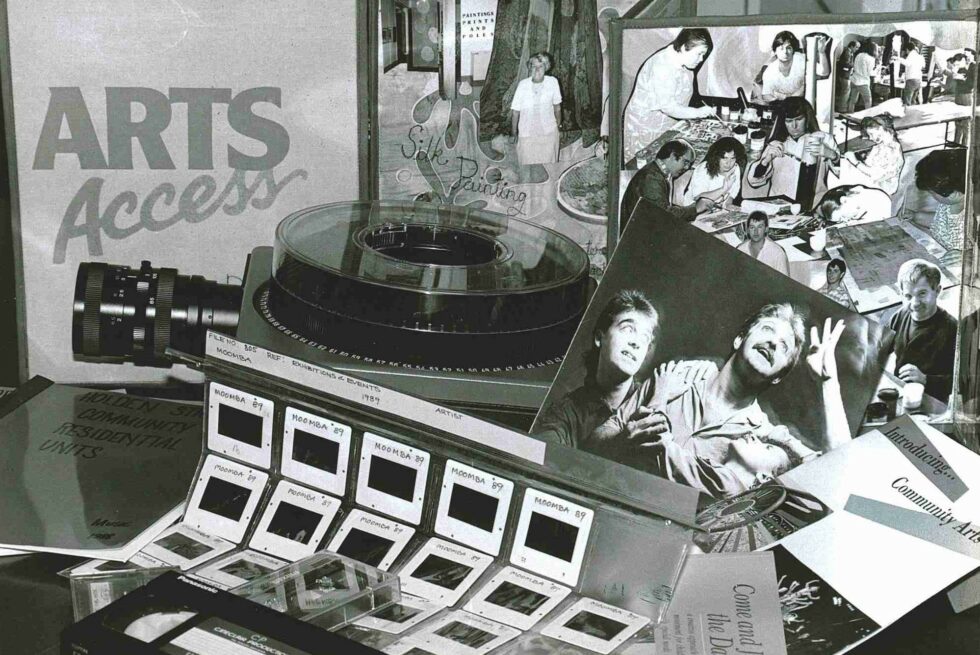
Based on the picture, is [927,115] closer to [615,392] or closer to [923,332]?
[923,332]

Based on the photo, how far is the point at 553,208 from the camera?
84 centimetres

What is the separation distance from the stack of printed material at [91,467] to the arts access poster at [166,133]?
0.30 ft

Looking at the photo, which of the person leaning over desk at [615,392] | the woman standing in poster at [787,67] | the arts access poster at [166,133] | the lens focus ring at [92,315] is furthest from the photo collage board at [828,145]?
the lens focus ring at [92,315]

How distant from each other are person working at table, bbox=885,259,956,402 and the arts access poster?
0.41m

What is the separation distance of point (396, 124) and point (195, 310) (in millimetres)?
210

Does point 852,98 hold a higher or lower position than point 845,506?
higher

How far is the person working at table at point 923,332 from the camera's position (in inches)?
28.9

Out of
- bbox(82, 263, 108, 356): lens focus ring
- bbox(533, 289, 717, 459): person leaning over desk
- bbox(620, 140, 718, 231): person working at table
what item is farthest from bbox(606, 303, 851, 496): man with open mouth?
bbox(82, 263, 108, 356): lens focus ring

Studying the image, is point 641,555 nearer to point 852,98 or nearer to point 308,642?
point 308,642

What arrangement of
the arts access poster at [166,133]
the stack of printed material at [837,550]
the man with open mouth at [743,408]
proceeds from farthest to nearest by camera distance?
the arts access poster at [166,133] < the man with open mouth at [743,408] < the stack of printed material at [837,550]

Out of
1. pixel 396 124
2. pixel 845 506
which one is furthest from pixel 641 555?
pixel 396 124

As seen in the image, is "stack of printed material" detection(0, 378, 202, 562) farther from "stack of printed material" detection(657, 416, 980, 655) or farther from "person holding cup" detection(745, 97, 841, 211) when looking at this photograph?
"person holding cup" detection(745, 97, 841, 211)

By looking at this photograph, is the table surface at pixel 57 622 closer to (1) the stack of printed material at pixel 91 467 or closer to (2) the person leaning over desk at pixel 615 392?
(1) the stack of printed material at pixel 91 467

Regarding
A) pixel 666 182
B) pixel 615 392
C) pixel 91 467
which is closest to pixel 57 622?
pixel 91 467
